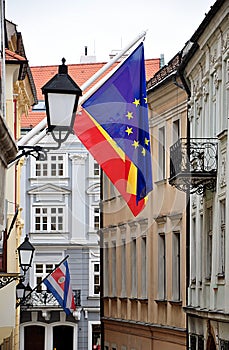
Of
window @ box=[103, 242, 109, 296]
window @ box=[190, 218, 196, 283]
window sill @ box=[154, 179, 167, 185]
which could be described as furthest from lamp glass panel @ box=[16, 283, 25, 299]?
window @ box=[103, 242, 109, 296]

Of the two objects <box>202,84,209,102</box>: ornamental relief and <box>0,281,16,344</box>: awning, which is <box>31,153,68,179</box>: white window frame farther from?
<box>0,281,16,344</box>: awning

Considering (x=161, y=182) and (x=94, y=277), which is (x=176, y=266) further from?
(x=94, y=277)

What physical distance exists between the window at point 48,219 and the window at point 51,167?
1.66m

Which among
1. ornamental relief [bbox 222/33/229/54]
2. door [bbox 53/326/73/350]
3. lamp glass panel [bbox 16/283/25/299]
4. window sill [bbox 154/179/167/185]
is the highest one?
ornamental relief [bbox 222/33/229/54]

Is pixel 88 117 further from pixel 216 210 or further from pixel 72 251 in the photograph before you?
pixel 72 251

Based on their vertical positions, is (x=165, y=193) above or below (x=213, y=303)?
above

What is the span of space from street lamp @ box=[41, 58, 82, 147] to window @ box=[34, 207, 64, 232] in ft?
123

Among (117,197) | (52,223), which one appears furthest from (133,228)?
(52,223)

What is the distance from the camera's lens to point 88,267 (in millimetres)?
51531

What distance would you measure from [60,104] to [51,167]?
3633 cm

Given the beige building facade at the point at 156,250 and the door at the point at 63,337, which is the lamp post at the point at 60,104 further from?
the door at the point at 63,337

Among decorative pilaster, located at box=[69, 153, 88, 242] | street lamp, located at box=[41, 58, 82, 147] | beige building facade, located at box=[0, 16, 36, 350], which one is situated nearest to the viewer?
street lamp, located at box=[41, 58, 82, 147]

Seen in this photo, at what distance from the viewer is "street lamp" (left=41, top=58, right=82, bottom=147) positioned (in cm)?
1103

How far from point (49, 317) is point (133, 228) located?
2273 centimetres
